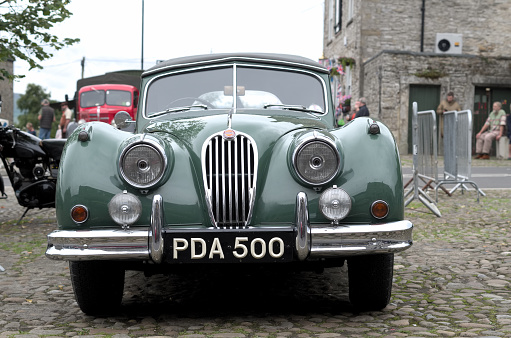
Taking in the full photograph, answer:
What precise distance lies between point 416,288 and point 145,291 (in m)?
1.83

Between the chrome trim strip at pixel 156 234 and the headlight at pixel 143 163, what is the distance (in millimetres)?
186

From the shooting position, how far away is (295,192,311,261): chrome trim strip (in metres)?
3.44

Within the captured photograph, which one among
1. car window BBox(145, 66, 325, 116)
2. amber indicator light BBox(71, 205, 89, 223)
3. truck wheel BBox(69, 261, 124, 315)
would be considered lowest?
truck wheel BBox(69, 261, 124, 315)

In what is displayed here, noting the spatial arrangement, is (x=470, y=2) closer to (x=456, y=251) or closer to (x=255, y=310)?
(x=456, y=251)

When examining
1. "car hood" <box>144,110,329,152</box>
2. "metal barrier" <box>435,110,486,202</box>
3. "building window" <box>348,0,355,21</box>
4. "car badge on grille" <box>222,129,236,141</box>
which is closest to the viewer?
"car badge on grille" <box>222,129,236,141</box>

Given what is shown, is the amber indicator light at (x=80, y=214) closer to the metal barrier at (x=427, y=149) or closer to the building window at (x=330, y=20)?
the metal barrier at (x=427, y=149)

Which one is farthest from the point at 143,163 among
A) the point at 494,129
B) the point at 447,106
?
the point at 494,129

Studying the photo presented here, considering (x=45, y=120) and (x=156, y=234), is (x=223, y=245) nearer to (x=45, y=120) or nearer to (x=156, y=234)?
(x=156, y=234)

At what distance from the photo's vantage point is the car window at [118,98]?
27.9 m

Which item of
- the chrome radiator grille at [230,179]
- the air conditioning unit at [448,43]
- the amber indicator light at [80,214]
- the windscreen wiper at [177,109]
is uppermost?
the air conditioning unit at [448,43]

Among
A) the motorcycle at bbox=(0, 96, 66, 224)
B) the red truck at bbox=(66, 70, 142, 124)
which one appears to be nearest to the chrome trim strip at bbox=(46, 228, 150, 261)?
the motorcycle at bbox=(0, 96, 66, 224)

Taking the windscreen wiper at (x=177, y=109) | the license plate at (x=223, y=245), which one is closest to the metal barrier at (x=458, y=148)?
the windscreen wiper at (x=177, y=109)

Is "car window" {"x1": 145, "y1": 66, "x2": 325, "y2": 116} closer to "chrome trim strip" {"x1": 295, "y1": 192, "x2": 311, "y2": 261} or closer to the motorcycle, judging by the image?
"chrome trim strip" {"x1": 295, "y1": 192, "x2": 311, "y2": 261}

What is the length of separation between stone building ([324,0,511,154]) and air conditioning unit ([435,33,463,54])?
0.13ft
